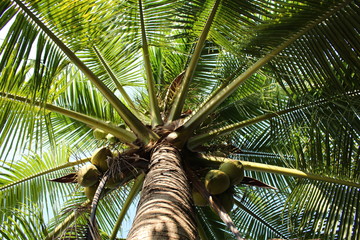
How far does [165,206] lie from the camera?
1.95 metres

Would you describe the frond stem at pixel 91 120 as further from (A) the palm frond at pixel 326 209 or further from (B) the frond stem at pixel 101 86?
(A) the palm frond at pixel 326 209

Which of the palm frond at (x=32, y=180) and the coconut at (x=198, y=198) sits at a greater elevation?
the palm frond at (x=32, y=180)

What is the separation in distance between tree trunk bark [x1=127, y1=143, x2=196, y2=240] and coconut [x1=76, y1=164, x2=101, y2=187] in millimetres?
460

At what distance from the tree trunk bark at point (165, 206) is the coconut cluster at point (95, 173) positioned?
40 cm

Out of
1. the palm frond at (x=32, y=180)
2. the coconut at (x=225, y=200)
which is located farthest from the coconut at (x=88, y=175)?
the palm frond at (x=32, y=180)

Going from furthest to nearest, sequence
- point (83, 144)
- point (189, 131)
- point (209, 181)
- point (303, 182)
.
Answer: point (83, 144) < point (303, 182) < point (189, 131) < point (209, 181)

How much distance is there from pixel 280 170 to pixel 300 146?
0.46 m

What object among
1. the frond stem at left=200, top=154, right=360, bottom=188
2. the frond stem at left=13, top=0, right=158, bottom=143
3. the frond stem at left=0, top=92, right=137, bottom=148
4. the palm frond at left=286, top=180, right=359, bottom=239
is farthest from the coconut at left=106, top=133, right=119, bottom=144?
the palm frond at left=286, top=180, right=359, bottom=239

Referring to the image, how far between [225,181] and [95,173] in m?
0.95

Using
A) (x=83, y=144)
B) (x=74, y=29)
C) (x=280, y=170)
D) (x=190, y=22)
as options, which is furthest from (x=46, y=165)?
(x=280, y=170)

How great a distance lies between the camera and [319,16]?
2.70 metres

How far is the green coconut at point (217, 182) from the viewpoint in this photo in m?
2.57

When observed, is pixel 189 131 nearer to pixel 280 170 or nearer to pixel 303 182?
pixel 280 170

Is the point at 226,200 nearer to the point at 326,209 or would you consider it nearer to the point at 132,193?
the point at 132,193
